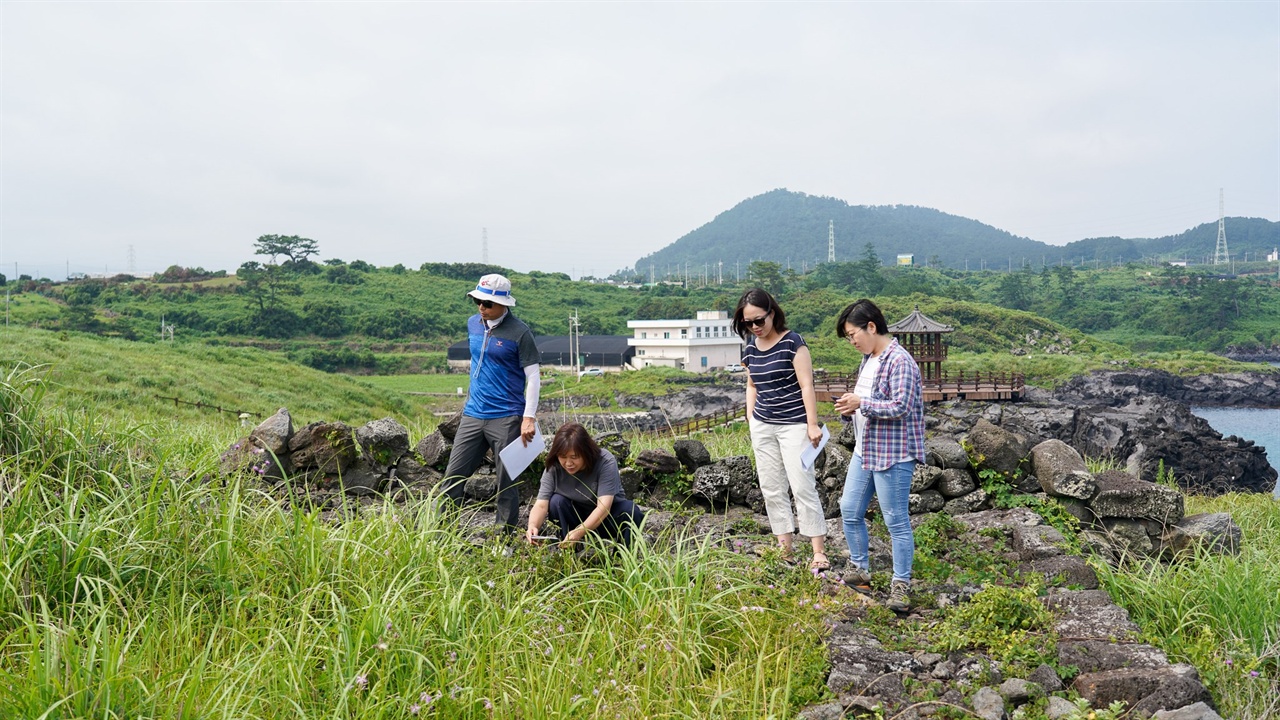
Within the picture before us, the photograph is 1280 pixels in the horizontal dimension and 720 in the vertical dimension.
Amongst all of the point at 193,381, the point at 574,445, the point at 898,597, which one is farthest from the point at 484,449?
the point at 193,381

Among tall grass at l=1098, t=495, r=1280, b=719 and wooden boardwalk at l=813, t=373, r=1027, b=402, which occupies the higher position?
tall grass at l=1098, t=495, r=1280, b=719

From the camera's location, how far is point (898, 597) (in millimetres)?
4645

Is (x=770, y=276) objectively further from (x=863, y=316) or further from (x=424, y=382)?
(x=863, y=316)

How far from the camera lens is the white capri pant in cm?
505

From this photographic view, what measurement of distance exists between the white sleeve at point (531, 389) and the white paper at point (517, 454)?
15 cm

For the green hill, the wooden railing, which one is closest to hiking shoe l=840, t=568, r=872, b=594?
the wooden railing

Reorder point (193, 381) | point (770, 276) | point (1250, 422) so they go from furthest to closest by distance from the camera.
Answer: point (770, 276), point (1250, 422), point (193, 381)

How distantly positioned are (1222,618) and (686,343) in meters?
57.0

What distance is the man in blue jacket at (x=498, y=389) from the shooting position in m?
5.46

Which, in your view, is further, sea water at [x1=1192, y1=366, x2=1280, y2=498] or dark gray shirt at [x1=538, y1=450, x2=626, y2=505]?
sea water at [x1=1192, y1=366, x2=1280, y2=498]

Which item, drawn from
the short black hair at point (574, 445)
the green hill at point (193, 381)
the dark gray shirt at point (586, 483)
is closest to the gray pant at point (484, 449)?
the dark gray shirt at point (586, 483)

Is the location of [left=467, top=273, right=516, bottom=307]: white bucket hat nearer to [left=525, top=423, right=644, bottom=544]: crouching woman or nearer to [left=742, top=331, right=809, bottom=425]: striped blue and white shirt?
[left=525, top=423, right=644, bottom=544]: crouching woman

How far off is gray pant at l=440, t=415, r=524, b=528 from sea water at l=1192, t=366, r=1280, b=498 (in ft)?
155

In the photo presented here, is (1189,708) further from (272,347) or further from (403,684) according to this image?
(272,347)
